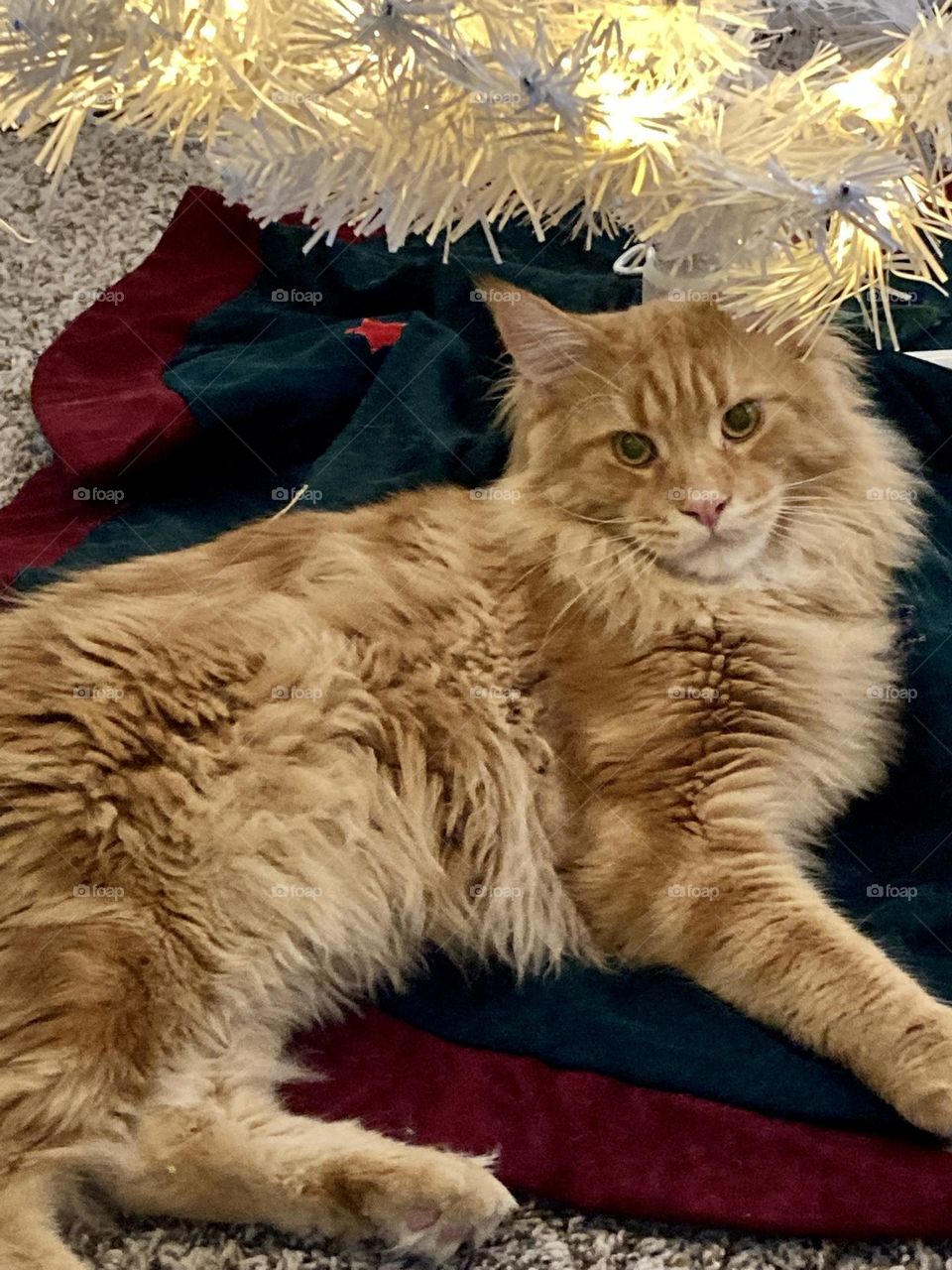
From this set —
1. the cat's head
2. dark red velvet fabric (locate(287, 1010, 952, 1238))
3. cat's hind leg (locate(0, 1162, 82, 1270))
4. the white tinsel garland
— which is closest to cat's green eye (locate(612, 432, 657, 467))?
the cat's head

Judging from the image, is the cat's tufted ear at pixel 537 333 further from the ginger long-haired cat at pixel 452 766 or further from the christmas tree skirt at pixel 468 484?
the christmas tree skirt at pixel 468 484

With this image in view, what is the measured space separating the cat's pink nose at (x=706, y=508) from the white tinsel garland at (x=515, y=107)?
1.00 ft

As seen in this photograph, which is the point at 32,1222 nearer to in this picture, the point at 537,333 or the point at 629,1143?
the point at 629,1143

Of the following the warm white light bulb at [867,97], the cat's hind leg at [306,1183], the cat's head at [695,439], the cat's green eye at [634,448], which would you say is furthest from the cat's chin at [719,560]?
the cat's hind leg at [306,1183]

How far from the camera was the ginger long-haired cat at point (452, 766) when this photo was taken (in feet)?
4.09

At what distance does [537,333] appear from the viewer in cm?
162

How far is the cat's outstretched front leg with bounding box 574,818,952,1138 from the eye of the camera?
4.16 ft

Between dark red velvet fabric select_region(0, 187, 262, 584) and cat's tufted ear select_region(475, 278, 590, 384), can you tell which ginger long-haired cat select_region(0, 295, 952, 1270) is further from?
dark red velvet fabric select_region(0, 187, 262, 584)

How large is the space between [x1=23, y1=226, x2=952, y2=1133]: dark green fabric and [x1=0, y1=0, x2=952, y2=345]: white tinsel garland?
2.29ft

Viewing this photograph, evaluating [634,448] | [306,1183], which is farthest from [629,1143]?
[634,448]

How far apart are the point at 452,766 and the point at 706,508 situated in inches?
19.1

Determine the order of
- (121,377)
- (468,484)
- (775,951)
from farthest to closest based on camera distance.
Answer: (121,377) < (468,484) < (775,951)

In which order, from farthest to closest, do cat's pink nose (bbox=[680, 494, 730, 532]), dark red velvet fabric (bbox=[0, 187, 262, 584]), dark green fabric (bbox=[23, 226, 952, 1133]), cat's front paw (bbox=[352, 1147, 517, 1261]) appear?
dark red velvet fabric (bbox=[0, 187, 262, 584])
cat's pink nose (bbox=[680, 494, 730, 532])
dark green fabric (bbox=[23, 226, 952, 1133])
cat's front paw (bbox=[352, 1147, 517, 1261])

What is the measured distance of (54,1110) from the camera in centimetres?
121
